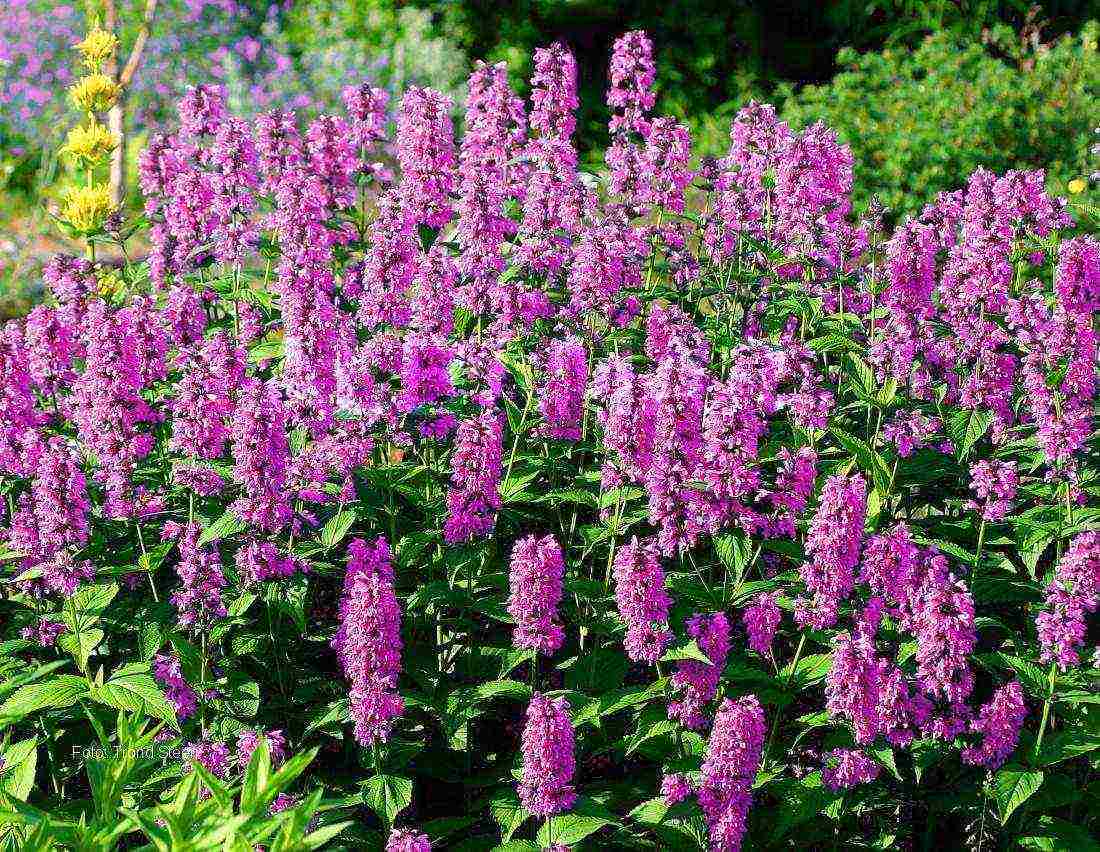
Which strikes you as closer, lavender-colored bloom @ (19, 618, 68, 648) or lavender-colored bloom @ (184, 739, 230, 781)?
lavender-colored bloom @ (184, 739, 230, 781)

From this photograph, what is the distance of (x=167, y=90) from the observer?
13430mm

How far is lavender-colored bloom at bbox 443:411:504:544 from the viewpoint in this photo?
402cm

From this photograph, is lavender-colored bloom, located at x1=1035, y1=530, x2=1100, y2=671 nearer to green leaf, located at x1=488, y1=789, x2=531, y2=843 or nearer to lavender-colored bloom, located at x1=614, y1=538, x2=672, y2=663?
lavender-colored bloom, located at x1=614, y1=538, x2=672, y2=663

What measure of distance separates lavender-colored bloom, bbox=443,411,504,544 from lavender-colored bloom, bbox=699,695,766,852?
97 cm

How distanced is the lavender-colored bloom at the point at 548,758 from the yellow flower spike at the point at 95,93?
4346 millimetres

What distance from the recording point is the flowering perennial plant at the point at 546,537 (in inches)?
147

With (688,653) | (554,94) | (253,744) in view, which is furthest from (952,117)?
(253,744)

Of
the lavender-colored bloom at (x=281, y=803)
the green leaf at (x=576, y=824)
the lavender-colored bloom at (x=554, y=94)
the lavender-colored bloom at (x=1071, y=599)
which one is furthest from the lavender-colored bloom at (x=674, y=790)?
the lavender-colored bloom at (x=554, y=94)

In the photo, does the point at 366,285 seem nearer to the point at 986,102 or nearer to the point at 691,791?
the point at 691,791

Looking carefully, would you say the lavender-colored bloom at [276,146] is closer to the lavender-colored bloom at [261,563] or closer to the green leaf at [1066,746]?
the lavender-colored bloom at [261,563]

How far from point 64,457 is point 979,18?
12939 millimetres

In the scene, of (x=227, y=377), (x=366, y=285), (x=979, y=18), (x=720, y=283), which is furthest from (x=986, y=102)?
(x=227, y=377)

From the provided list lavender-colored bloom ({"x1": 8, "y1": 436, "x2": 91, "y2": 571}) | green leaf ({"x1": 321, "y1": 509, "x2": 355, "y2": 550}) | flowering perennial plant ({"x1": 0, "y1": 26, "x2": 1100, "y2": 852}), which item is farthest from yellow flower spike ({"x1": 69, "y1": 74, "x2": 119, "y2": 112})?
green leaf ({"x1": 321, "y1": 509, "x2": 355, "y2": 550})

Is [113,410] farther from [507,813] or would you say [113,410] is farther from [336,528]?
[507,813]
